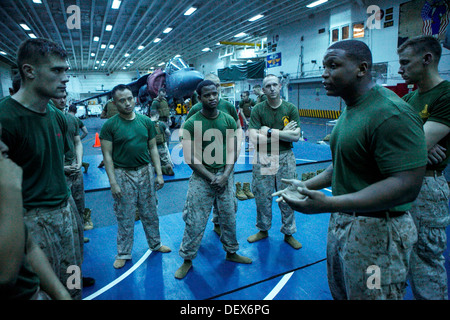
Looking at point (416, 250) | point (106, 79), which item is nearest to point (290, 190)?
point (416, 250)

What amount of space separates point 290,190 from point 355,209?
0.39 m

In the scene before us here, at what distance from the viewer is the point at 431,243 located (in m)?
2.24

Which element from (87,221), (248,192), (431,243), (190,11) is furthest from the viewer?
(190,11)

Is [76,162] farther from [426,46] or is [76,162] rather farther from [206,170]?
[426,46]

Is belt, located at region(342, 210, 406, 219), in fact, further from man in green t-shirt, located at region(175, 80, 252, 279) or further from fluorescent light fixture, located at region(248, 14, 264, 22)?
fluorescent light fixture, located at region(248, 14, 264, 22)

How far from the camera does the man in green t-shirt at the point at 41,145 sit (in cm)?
191

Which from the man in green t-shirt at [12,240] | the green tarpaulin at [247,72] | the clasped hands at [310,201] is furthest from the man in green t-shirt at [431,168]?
the green tarpaulin at [247,72]

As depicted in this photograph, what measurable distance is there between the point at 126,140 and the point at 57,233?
5.24ft

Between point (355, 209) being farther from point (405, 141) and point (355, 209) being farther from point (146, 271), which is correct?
point (146, 271)

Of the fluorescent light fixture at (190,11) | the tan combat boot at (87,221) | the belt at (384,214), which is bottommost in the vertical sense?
the tan combat boot at (87,221)

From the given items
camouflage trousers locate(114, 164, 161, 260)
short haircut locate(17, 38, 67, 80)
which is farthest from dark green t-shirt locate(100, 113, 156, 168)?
short haircut locate(17, 38, 67, 80)

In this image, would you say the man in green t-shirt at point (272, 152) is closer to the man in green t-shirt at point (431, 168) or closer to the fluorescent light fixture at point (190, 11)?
the man in green t-shirt at point (431, 168)

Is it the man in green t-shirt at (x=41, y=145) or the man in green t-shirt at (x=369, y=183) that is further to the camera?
the man in green t-shirt at (x=41, y=145)

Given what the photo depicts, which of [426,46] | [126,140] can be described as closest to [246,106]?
[126,140]
